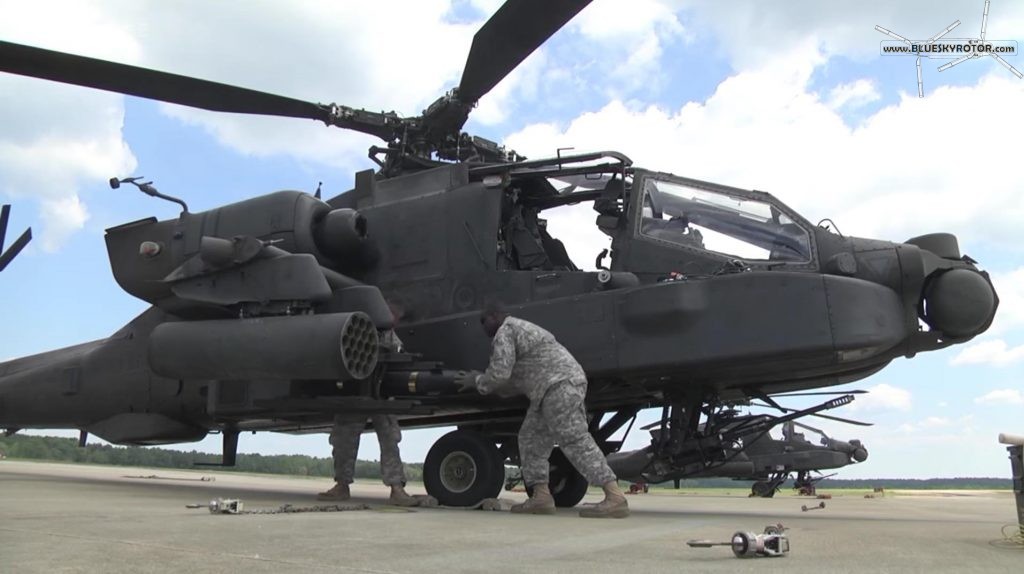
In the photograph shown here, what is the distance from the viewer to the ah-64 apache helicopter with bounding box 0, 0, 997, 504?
20.8 ft

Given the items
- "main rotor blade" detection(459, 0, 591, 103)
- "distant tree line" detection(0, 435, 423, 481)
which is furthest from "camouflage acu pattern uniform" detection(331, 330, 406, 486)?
"distant tree line" detection(0, 435, 423, 481)

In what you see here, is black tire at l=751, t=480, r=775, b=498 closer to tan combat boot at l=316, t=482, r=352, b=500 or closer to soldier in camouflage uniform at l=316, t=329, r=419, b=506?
soldier in camouflage uniform at l=316, t=329, r=419, b=506

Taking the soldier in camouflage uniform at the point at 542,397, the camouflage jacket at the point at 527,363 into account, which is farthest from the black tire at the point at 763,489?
the camouflage jacket at the point at 527,363

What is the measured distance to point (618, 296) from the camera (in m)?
6.66

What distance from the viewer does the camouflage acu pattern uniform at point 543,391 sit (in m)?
5.93

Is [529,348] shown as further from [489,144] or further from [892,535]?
[489,144]

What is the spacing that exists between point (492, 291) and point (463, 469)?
1.59m

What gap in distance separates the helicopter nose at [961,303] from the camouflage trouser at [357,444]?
14.9ft

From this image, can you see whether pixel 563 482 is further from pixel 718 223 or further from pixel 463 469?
pixel 718 223

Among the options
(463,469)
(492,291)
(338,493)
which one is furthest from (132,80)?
(463,469)

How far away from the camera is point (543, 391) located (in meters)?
6.07

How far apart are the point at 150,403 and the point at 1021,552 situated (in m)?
8.15

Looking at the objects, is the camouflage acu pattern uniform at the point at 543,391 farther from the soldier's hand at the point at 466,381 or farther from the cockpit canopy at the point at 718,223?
the cockpit canopy at the point at 718,223

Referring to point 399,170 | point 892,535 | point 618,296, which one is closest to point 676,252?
point 618,296
